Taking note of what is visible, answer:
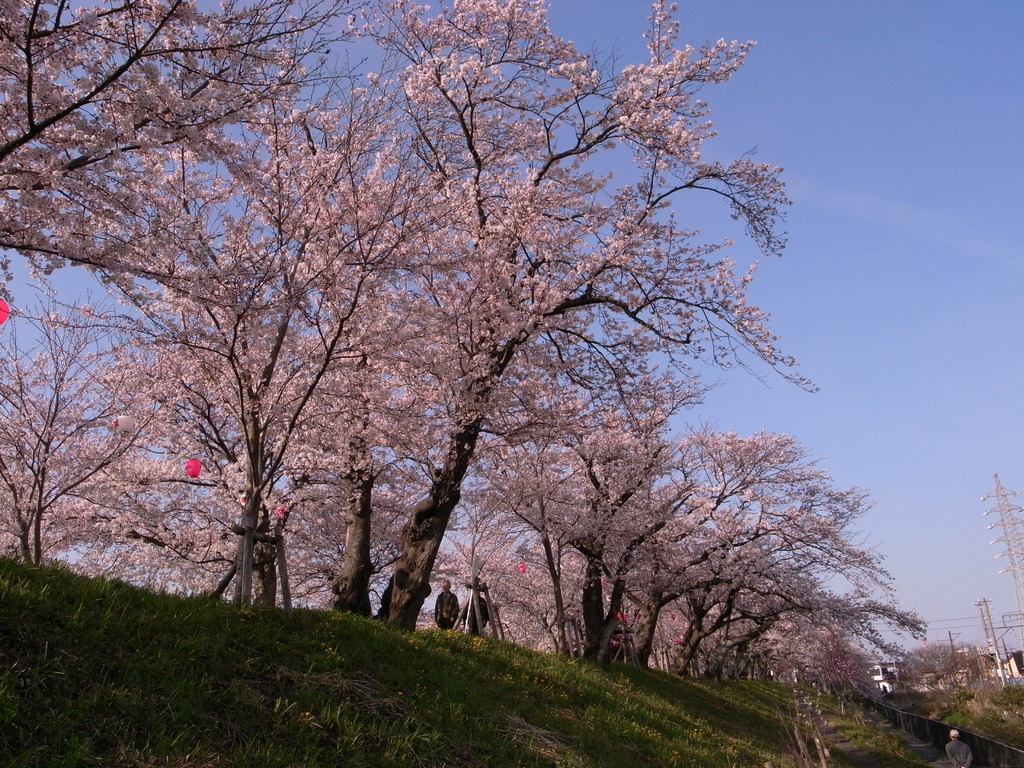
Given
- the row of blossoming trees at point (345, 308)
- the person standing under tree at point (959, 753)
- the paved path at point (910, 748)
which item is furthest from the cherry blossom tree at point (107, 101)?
the paved path at point (910, 748)

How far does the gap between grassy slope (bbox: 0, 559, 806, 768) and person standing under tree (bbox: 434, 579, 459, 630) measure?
187 inches

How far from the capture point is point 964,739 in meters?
21.4

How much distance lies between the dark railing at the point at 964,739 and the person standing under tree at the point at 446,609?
12.9 metres

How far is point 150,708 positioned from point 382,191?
23.1 ft

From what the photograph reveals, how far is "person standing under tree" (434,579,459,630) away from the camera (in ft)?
47.0

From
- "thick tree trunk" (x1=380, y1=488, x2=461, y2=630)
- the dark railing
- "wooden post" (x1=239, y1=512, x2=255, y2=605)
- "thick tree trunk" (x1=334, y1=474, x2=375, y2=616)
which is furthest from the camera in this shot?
the dark railing

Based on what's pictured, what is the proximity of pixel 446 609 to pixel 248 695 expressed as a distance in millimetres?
8957

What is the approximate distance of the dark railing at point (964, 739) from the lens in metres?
17.8

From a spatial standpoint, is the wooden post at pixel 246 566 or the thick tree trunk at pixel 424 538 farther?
the thick tree trunk at pixel 424 538

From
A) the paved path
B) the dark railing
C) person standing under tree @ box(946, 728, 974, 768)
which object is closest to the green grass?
the paved path

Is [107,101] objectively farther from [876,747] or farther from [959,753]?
[876,747]

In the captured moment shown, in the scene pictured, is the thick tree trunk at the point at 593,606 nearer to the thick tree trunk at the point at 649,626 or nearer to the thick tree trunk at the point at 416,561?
the thick tree trunk at the point at 649,626

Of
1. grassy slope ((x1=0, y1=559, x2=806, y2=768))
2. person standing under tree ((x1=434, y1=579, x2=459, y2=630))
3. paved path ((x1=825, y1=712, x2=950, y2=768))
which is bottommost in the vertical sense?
paved path ((x1=825, y1=712, x2=950, y2=768))

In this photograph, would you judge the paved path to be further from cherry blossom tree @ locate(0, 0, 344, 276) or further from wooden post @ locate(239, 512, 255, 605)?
cherry blossom tree @ locate(0, 0, 344, 276)
